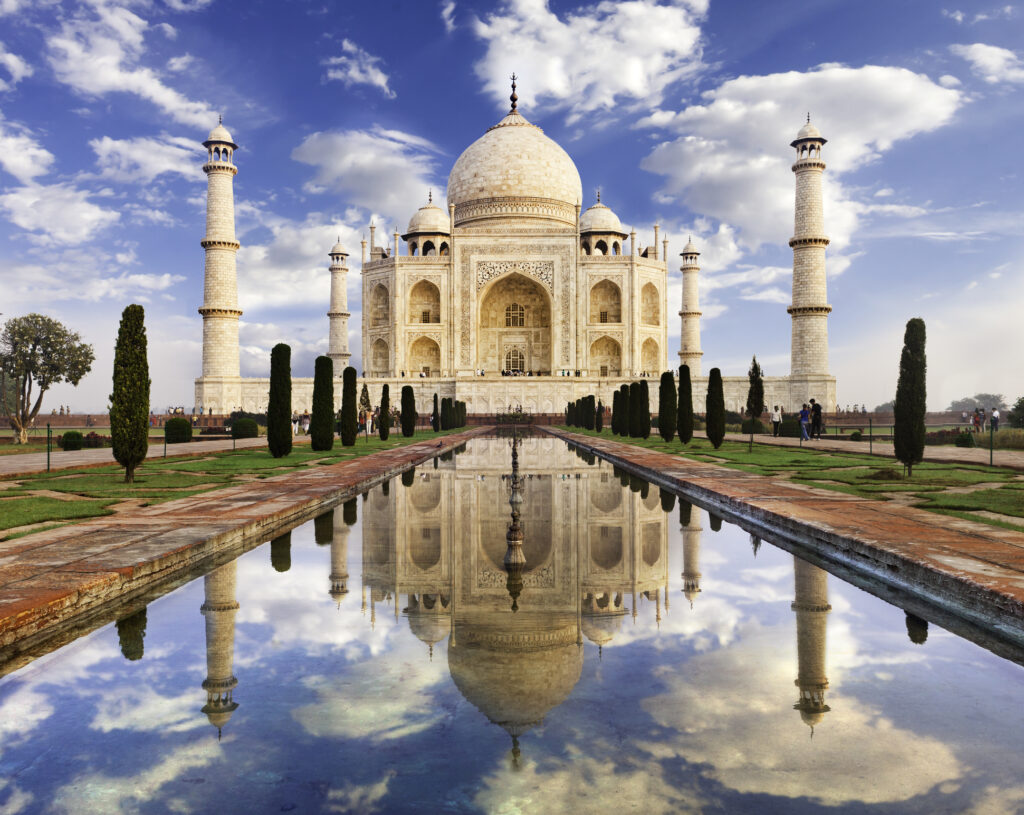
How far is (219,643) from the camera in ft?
9.55

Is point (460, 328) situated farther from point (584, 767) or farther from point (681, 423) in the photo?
point (584, 767)

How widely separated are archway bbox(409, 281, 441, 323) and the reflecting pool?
120 feet

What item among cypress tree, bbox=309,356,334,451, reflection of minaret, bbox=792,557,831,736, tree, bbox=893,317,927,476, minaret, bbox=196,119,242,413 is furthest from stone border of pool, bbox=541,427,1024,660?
minaret, bbox=196,119,242,413

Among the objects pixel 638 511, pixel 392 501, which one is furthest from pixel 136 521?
pixel 638 511

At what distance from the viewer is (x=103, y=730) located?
2.12 metres

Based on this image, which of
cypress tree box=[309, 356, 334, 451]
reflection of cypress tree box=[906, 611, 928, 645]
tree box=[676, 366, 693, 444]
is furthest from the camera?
tree box=[676, 366, 693, 444]

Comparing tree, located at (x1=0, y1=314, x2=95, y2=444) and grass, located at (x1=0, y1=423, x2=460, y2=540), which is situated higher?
tree, located at (x1=0, y1=314, x2=95, y2=444)

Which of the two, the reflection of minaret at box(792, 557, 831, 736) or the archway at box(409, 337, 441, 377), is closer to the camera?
the reflection of minaret at box(792, 557, 831, 736)

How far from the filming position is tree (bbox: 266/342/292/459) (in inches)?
494

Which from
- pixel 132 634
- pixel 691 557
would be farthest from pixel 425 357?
pixel 132 634

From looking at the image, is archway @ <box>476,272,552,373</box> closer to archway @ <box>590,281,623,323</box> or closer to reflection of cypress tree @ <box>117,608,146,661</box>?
archway @ <box>590,281,623,323</box>

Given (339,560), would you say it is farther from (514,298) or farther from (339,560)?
(514,298)

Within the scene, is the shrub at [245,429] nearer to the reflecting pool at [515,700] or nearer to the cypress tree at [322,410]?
the cypress tree at [322,410]

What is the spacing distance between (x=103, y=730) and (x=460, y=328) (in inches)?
1414
